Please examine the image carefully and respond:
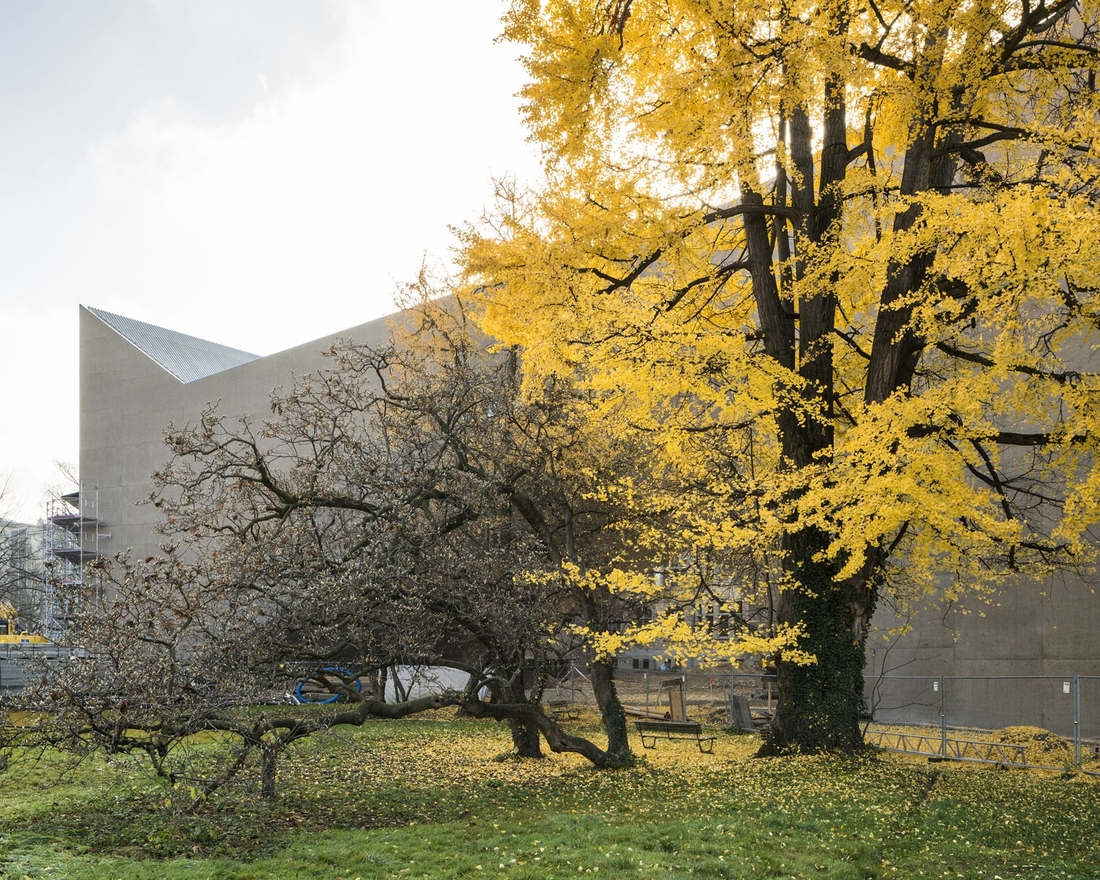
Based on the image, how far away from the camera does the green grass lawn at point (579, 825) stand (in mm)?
7180

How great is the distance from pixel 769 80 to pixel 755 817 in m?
7.63

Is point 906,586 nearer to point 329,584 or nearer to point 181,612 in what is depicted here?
point 329,584

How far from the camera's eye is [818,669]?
12.0 m

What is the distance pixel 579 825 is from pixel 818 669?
15.5 feet

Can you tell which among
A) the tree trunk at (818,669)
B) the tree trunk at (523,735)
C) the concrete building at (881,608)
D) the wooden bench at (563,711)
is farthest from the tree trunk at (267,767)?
the wooden bench at (563,711)

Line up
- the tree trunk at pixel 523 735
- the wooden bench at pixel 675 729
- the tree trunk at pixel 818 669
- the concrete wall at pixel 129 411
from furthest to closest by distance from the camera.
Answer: the concrete wall at pixel 129 411 < the wooden bench at pixel 675 729 < the tree trunk at pixel 523 735 < the tree trunk at pixel 818 669

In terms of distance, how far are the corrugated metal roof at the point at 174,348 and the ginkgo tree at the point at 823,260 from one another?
3003cm

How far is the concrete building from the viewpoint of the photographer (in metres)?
17.5

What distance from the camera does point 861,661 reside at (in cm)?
1267

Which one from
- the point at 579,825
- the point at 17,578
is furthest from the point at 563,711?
the point at 17,578

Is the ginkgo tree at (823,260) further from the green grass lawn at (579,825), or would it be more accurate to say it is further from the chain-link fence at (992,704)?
the chain-link fence at (992,704)

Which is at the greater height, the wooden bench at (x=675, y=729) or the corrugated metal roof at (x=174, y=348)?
the corrugated metal roof at (x=174, y=348)

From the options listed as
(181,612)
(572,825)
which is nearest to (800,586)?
(572,825)

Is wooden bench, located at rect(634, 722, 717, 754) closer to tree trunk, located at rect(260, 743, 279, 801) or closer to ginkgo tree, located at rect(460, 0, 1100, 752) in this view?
ginkgo tree, located at rect(460, 0, 1100, 752)
